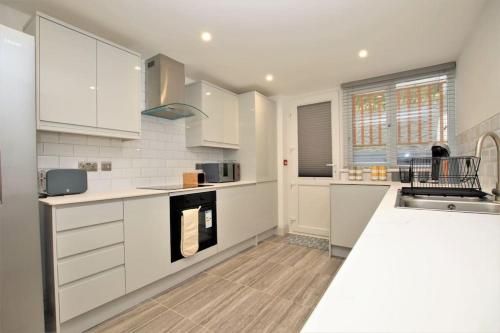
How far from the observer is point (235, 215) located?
3008 millimetres

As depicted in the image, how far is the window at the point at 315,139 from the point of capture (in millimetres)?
3697

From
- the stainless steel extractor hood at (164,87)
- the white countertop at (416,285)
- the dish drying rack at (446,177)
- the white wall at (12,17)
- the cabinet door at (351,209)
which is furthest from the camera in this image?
the cabinet door at (351,209)

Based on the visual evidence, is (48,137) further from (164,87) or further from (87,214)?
(164,87)

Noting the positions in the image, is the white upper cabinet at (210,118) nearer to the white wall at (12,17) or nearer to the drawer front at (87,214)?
the drawer front at (87,214)

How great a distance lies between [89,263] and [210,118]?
202 cm

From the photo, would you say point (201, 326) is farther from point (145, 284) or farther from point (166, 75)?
point (166, 75)

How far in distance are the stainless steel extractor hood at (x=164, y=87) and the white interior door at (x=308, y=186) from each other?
192 centimetres

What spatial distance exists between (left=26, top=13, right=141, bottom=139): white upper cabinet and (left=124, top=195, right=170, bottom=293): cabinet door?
0.69 m

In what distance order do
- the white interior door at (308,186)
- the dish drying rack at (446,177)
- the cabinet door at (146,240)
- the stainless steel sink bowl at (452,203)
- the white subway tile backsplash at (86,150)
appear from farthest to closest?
the white interior door at (308,186) → the white subway tile backsplash at (86,150) → the cabinet door at (146,240) → the dish drying rack at (446,177) → the stainless steel sink bowl at (452,203)

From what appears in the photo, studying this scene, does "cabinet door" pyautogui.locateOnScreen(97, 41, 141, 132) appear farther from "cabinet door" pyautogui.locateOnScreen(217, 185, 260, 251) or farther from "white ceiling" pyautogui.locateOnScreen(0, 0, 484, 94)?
"cabinet door" pyautogui.locateOnScreen(217, 185, 260, 251)

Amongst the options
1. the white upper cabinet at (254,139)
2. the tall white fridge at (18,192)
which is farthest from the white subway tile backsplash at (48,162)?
the white upper cabinet at (254,139)


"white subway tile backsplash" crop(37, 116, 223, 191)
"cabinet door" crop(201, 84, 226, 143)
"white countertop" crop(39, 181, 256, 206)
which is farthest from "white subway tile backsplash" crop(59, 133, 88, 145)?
"cabinet door" crop(201, 84, 226, 143)

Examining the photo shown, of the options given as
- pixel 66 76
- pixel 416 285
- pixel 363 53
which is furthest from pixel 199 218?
pixel 363 53

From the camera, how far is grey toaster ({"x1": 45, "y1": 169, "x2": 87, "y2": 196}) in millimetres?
1766
